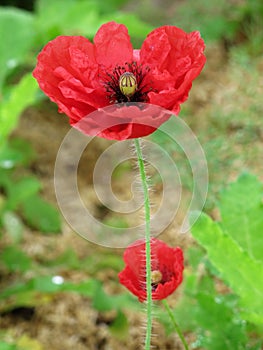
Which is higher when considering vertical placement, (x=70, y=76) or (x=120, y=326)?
(x=70, y=76)

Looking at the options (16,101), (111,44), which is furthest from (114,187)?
(111,44)

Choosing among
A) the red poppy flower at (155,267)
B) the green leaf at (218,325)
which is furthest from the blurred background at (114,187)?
the red poppy flower at (155,267)

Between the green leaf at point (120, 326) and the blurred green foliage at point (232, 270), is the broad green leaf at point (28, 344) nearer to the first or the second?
the green leaf at point (120, 326)

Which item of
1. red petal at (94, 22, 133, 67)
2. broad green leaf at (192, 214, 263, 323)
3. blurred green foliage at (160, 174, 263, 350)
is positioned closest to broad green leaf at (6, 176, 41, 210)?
blurred green foliage at (160, 174, 263, 350)

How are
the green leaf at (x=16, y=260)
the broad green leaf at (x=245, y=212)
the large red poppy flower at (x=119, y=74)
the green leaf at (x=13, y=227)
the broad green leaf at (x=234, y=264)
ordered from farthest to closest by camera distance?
1. the green leaf at (x=13, y=227)
2. the green leaf at (x=16, y=260)
3. the broad green leaf at (x=245, y=212)
4. the broad green leaf at (x=234, y=264)
5. the large red poppy flower at (x=119, y=74)

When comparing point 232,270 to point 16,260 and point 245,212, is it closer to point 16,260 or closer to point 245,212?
point 245,212

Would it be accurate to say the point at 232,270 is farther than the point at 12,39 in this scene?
No
